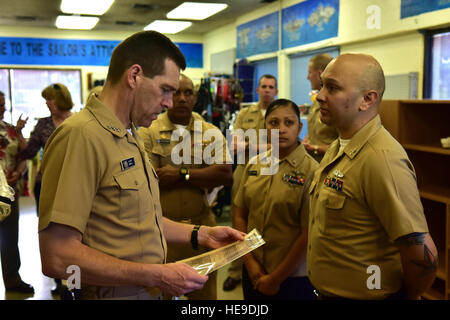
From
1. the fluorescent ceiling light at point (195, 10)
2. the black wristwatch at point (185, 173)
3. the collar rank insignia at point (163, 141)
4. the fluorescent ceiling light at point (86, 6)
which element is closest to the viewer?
the black wristwatch at point (185, 173)

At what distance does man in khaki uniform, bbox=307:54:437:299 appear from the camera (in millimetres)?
1578

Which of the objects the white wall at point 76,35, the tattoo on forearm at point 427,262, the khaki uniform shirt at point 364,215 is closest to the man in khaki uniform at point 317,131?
the khaki uniform shirt at point 364,215

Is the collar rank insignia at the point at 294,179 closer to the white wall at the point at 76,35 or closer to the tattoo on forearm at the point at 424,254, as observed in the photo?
the tattoo on forearm at the point at 424,254

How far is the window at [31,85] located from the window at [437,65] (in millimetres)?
8113

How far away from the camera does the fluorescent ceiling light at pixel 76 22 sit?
30.1ft

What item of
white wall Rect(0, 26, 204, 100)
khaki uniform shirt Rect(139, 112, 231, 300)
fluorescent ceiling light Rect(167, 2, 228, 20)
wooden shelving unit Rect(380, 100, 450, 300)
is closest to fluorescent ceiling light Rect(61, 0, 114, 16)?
fluorescent ceiling light Rect(167, 2, 228, 20)

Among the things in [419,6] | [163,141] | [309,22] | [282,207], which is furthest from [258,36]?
[282,207]

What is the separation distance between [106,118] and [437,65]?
13.9ft

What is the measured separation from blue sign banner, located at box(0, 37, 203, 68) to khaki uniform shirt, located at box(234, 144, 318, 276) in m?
9.60

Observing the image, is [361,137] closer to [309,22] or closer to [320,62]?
[320,62]

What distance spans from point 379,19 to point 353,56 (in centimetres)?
392

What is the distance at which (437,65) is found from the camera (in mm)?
4621

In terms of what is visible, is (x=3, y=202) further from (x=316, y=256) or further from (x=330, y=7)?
(x=330, y=7)

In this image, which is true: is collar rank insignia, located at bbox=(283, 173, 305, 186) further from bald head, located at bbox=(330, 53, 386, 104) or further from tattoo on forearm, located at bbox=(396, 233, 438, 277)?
tattoo on forearm, located at bbox=(396, 233, 438, 277)
